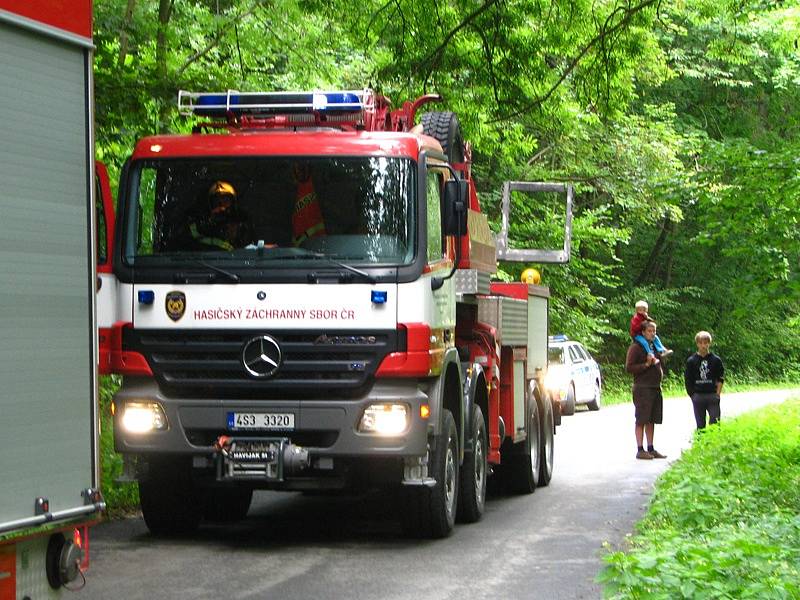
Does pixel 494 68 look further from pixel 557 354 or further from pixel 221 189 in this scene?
pixel 557 354

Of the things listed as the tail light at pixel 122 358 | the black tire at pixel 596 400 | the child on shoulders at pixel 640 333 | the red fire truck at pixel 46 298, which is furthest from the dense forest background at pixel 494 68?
the black tire at pixel 596 400

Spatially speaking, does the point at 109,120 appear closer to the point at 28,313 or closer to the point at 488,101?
the point at 488,101

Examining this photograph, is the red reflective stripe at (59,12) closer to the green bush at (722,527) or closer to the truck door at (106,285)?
the green bush at (722,527)

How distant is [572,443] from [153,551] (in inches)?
525

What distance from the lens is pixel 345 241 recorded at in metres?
11.5

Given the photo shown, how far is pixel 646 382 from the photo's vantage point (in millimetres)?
20359

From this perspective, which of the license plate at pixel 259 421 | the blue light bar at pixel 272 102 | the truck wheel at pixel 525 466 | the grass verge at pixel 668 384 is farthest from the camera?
the grass verge at pixel 668 384

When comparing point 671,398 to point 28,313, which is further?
point 671,398

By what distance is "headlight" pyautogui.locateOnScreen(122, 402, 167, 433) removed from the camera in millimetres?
11531

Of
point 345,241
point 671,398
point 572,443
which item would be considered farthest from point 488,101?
point 671,398

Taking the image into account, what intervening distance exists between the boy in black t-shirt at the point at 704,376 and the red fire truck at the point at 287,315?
9149 millimetres

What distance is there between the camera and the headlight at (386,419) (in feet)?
37.1

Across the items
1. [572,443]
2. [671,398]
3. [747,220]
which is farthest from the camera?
[671,398]

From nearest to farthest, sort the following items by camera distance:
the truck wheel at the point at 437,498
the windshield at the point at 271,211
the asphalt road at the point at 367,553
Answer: the asphalt road at the point at 367,553, the windshield at the point at 271,211, the truck wheel at the point at 437,498
